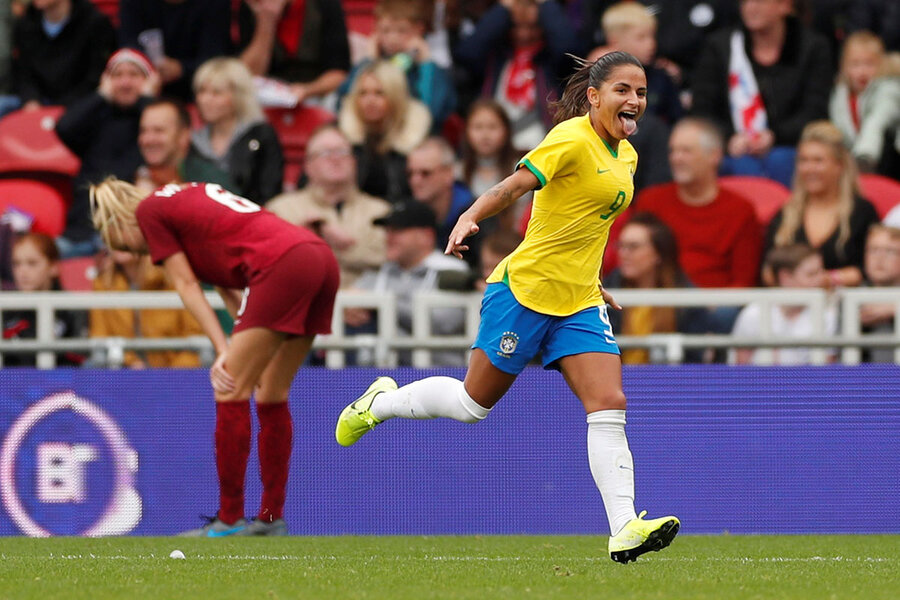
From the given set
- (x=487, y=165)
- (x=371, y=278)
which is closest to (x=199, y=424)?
(x=371, y=278)

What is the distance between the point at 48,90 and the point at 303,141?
204 cm

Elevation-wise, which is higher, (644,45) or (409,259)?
(644,45)

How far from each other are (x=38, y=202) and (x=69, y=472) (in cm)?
338

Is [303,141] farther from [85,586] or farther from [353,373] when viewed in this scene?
[85,586]

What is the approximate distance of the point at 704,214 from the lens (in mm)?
9609

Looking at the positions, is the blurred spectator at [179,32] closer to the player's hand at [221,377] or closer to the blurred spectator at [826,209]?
the blurred spectator at [826,209]

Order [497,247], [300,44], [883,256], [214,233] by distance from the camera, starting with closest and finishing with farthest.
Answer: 1. [214,233]
2. [883,256]
3. [497,247]
4. [300,44]

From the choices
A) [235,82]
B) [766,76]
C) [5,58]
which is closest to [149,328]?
[235,82]

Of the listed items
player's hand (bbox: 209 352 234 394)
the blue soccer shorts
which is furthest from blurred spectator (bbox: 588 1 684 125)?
the blue soccer shorts

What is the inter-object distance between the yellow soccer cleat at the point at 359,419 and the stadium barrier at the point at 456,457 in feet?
4.47

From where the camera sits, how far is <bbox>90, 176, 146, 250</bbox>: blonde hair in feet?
24.9

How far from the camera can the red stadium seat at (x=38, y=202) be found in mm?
11125

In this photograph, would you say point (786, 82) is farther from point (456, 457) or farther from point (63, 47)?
point (63, 47)

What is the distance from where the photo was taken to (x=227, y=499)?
7680mm
